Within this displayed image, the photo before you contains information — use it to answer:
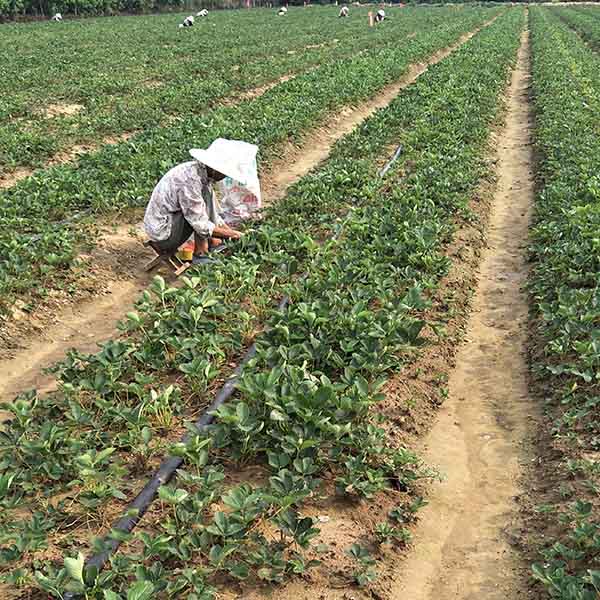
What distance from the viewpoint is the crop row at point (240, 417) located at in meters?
2.96

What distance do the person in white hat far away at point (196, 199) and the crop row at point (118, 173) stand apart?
949 mm

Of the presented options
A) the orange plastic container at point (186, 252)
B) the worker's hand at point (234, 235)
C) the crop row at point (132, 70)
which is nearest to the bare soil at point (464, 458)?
the worker's hand at point (234, 235)

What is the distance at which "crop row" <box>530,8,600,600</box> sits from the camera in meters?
3.01

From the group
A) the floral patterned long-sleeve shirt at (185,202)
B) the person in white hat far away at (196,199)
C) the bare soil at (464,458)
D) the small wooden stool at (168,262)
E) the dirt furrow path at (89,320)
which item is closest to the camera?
the bare soil at (464,458)

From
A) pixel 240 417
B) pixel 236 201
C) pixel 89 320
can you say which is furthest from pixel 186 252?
pixel 240 417

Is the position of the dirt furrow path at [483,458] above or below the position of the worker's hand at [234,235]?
below

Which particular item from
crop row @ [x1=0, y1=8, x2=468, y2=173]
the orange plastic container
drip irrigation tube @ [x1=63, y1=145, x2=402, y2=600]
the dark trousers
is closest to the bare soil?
drip irrigation tube @ [x1=63, y1=145, x2=402, y2=600]

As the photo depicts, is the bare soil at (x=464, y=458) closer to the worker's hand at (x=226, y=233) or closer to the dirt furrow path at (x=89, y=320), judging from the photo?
the worker's hand at (x=226, y=233)

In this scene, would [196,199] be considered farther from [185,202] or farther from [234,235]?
[234,235]

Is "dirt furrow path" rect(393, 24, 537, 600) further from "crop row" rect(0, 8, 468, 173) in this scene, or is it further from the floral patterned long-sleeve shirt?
"crop row" rect(0, 8, 468, 173)

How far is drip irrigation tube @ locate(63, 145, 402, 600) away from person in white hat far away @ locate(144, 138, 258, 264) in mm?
1963

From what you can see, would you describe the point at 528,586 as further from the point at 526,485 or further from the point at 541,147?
the point at 541,147

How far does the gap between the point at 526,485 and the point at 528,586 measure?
77 cm

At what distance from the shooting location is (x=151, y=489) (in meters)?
3.36
